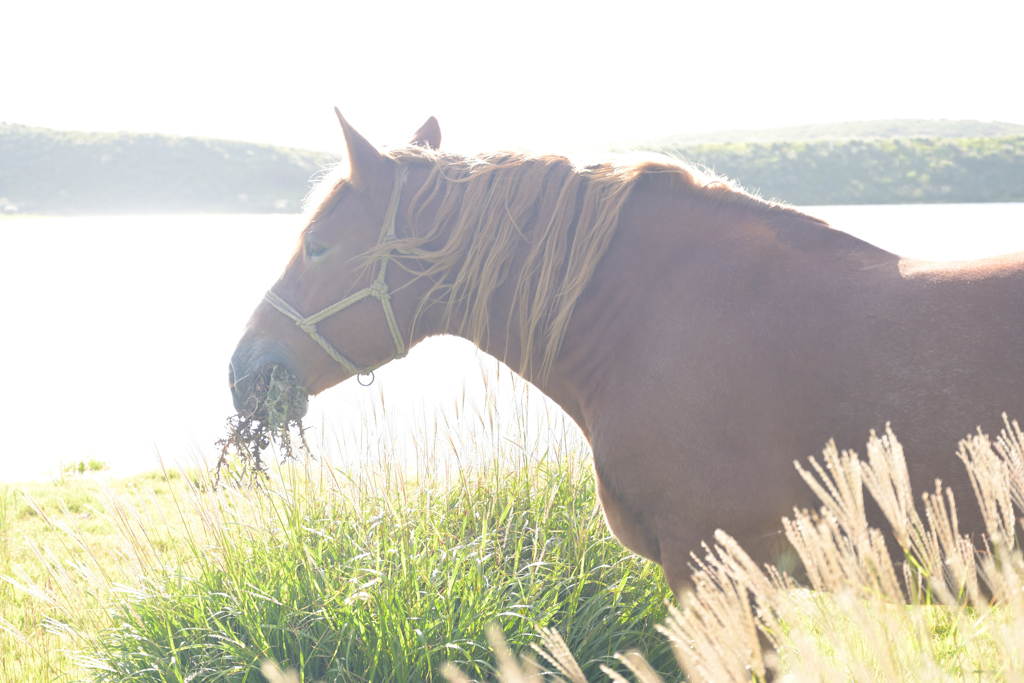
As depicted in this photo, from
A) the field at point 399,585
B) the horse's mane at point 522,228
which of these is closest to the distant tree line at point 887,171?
the field at point 399,585

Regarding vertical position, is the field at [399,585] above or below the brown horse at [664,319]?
below

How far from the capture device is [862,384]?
Result: 6.07ft

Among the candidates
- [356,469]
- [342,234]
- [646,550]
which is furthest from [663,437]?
[356,469]

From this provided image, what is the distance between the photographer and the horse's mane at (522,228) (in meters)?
2.28

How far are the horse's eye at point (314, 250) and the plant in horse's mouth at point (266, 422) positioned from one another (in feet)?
1.48

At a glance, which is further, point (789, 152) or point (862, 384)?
point (789, 152)

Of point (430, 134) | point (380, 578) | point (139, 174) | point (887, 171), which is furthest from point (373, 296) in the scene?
point (139, 174)

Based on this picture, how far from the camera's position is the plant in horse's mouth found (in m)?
2.48

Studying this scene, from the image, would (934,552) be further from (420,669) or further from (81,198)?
(81,198)

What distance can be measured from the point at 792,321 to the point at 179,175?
204ft

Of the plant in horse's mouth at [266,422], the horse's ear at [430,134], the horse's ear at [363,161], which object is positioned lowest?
the plant in horse's mouth at [266,422]

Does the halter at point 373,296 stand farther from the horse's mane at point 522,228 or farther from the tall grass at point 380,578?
the tall grass at point 380,578

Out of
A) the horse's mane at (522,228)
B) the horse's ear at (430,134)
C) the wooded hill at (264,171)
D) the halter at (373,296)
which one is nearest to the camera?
the horse's mane at (522,228)

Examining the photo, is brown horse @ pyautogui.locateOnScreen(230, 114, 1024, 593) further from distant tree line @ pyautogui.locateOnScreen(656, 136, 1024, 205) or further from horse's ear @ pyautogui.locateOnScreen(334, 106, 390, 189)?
distant tree line @ pyautogui.locateOnScreen(656, 136, 1024, 205)
